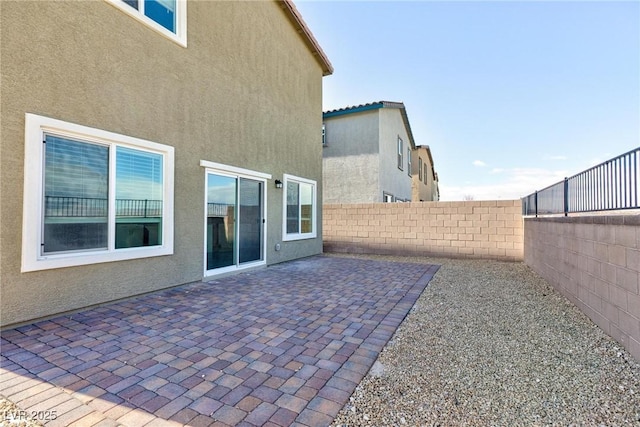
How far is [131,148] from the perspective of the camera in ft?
15.6

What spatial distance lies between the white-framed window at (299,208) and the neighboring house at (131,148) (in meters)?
0.53

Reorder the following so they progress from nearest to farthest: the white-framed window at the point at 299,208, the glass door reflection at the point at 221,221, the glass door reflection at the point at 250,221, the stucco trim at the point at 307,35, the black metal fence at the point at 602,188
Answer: the black metal fence at the point at 602,188 → the glass door reflection at the point at 221,221 → the glass door reflection at the point at 250,221 → the stucco trim at the point at 307,35 → the white-framed window at the point at 299,208

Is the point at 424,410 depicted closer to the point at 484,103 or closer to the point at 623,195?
the point at 623,195

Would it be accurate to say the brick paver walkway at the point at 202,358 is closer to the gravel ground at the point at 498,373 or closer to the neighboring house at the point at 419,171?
the gravel ground at the point at 498,373

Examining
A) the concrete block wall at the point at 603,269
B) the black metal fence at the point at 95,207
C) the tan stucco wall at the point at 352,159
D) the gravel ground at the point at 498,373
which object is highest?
the tan stucco wall at the point at 352,159

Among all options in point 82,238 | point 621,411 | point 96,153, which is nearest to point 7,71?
point 96,153

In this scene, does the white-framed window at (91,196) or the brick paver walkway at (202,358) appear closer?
the brick paver walkway at (202,358)

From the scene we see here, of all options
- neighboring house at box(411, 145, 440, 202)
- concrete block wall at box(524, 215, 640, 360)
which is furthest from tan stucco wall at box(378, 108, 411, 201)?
concrete block wall at box(524, 215, 640, 360)

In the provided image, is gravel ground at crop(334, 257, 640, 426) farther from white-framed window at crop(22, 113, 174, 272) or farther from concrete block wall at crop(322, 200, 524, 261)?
concrete block wall at crop(322, 200, 524, 261)

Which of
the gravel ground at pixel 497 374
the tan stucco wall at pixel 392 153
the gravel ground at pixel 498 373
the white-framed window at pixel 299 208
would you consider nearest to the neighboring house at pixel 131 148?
the white-framed window at pixel 299 208

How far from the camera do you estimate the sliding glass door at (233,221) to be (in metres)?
6.24

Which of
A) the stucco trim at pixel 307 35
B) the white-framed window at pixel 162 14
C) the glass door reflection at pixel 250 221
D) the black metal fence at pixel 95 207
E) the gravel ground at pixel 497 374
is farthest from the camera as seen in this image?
the stucco trim at pixel 307 35

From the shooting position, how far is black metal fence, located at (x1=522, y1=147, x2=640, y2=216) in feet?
10.3

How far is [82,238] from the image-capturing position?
4.23 m
